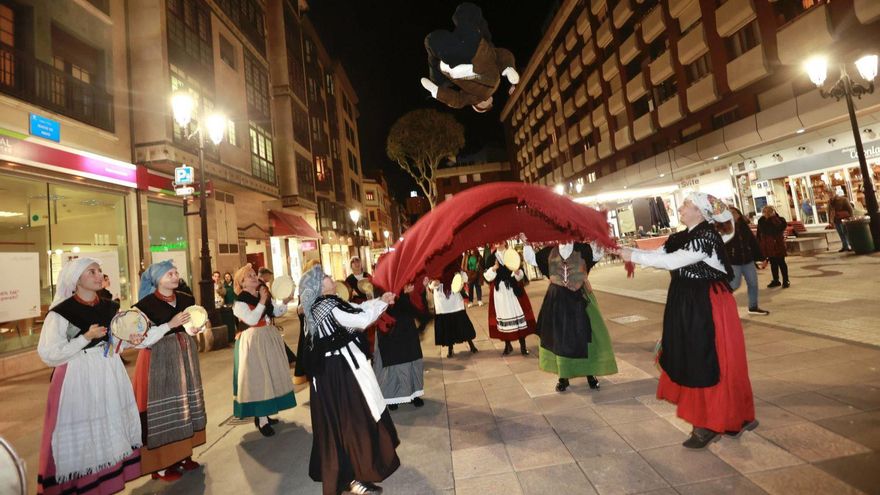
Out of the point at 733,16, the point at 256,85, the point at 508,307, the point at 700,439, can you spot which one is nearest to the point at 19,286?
the point at 508,307

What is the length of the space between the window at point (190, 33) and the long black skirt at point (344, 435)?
14105 mm

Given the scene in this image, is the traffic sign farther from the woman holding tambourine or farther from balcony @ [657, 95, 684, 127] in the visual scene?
balcony @ [657, 95, 684, 127]

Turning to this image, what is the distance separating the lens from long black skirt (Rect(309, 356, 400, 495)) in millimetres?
3180

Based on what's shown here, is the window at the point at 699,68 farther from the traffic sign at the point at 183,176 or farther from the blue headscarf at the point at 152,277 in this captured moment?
the blue headscarf at the point at 152,277

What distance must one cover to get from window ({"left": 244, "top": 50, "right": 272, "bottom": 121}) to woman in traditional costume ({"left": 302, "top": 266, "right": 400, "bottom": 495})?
1795 centimetres

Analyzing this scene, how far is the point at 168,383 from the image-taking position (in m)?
4.01

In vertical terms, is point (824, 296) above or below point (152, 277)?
below

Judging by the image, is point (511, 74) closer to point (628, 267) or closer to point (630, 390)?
point (628, 267)

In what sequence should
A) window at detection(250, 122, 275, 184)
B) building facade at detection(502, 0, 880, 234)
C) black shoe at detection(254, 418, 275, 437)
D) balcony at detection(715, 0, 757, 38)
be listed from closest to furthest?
1. black shoe at detection(254, 418, 275, 437)
2. building facade at detection(502, 0, 880, 234)
3. balcony at detection(715, 0, 757, 38)
4. window at detection(250, 122, 275, 184)

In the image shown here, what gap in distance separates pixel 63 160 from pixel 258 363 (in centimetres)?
863

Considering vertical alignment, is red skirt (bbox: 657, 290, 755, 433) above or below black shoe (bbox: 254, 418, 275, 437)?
above

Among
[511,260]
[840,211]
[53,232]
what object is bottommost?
[511,260]

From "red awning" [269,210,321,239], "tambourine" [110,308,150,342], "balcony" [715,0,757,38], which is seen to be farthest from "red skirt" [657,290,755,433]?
"balcony" [715,0,757,38]

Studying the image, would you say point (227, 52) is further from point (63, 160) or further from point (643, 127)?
point (643, 127)
